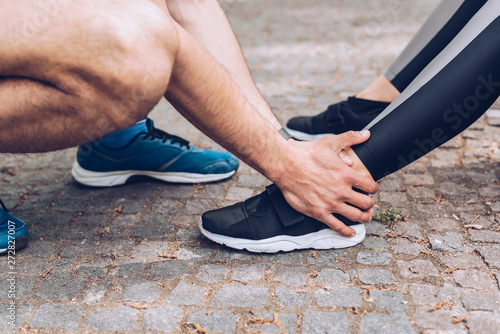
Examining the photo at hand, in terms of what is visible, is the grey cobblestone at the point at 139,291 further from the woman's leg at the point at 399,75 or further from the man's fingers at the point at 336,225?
the woman's leg at the point at 399,75

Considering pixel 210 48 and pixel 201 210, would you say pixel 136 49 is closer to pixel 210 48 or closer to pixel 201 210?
pixel 210 48

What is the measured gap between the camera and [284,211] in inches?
85.4

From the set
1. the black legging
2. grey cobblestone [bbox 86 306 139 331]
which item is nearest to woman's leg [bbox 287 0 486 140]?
the black legging

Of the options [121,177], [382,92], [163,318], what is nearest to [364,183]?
[163,318]

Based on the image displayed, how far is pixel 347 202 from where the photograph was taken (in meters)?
2.16

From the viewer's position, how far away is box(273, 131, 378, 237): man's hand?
82.7 inches

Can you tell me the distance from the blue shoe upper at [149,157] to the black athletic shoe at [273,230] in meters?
0.68

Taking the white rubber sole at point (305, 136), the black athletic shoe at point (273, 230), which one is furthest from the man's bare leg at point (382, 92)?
the black athletic shoe at point (273, 230)

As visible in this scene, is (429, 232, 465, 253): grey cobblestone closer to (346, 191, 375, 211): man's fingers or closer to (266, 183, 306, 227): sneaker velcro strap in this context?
(346, 191, 375, 211): man's fingers

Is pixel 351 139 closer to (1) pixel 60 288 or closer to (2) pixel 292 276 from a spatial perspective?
(2) pixel 292 276

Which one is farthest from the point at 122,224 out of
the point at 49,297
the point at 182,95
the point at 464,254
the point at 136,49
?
the point at 464,254

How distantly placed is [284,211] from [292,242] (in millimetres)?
129

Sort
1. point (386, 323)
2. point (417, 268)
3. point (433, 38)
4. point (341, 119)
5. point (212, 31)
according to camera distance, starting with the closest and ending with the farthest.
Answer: point (386, 323) < point (417, 268) < point (212, 31) < point (433, 38) < point (341, 119)

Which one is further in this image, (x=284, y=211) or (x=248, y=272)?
(x=284, y=211)
